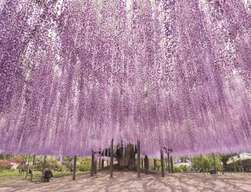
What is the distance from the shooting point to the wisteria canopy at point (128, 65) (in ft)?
23.4

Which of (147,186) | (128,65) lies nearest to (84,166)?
(147,186)

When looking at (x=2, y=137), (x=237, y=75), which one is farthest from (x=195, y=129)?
(x=2, y=137)

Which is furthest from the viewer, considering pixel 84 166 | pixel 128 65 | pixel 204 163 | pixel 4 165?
pixel 204 163

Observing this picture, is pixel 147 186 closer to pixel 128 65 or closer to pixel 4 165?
pixel 128 65

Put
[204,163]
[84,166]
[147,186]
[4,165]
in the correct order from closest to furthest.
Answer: [147,186] → [4,165] → [84,166] → [204,163]

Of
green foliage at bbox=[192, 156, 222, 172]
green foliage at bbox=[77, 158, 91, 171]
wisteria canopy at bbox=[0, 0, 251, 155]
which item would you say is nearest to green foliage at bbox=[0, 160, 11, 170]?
green foliage at bbox=[77, 158, 91, 171]

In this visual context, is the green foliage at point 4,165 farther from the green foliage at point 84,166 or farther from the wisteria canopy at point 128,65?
the wisteria canopy at point 128,65

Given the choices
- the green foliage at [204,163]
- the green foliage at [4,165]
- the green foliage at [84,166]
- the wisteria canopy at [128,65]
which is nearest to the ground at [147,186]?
the wisteria canopy at [128,65]

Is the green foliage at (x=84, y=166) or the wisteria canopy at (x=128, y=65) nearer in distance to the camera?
the wisteria canopy at (x=128, y=65)

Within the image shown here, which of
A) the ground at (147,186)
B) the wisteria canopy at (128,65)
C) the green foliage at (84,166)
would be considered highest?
the wisteria canopy at (128,65)

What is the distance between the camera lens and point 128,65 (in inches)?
351

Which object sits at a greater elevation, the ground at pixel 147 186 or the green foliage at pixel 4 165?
the green foliage at pixel 4 165

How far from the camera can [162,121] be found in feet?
40.7

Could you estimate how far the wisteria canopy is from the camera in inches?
281
